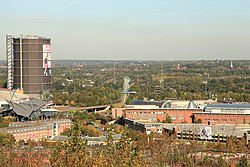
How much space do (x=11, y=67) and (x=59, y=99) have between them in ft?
18.3

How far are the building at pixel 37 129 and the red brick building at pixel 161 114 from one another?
506cm

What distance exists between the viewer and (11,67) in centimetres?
5359

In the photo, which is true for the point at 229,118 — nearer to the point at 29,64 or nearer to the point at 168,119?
the point at 168,119

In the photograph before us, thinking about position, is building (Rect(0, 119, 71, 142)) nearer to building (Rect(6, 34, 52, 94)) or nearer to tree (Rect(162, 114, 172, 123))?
tree (Rect(162, 114, 172, 123))

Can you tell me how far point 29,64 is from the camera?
5231 centimetres

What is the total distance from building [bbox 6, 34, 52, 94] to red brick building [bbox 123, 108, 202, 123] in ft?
51.0

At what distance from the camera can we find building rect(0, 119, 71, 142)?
31.8 metres

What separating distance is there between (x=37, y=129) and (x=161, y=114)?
30.5ft

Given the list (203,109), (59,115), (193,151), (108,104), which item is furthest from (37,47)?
(193,151)

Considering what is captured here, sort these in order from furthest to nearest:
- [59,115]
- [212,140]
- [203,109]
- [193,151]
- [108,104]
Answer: [108,104]
[59,115]
[203,109]
[212,140]
[193,151]

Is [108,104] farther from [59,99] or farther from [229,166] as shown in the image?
[229,166]

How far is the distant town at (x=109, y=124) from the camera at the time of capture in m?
12.1

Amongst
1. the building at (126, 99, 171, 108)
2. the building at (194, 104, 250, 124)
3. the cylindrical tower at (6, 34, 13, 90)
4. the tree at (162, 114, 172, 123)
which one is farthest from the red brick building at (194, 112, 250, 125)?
the cylindrical tower at (6, 34, 13, 90)

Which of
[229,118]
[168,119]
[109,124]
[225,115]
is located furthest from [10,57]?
[229,118]
